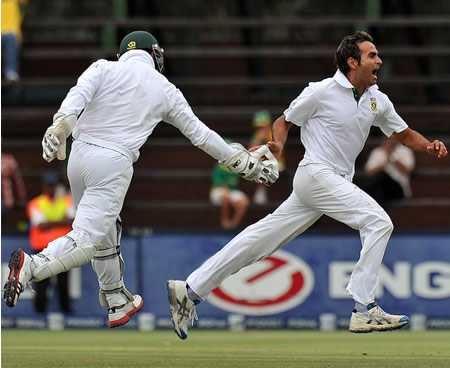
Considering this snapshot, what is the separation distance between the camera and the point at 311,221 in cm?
913

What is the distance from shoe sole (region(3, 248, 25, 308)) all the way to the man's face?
2.89 metres

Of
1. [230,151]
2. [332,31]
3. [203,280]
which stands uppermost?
[332,31]

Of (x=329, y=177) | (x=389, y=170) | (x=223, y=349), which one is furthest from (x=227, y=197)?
(x=329, y=177)

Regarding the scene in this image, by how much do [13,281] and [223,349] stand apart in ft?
8.78

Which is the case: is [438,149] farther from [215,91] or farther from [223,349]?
[215,91]

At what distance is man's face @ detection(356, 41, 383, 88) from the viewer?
29.3ft

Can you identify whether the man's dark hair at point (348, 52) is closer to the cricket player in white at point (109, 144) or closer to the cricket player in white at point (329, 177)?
the cricket player in white at point (329, 177)

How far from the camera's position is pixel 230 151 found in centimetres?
873

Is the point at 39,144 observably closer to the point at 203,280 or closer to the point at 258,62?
the point at 258,62

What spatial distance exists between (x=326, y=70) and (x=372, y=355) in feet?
27.4

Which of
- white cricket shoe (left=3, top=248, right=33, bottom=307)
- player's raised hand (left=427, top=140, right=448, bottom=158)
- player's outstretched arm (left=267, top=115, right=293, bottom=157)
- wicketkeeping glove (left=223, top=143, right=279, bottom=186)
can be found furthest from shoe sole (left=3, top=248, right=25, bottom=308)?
player's raised hand (left=427, top=140, right=448, bottom=158)

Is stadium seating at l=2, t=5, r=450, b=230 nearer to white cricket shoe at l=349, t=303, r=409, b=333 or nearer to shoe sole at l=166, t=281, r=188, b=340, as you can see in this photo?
shoe sole at l=166, t=281, r=188, b=340

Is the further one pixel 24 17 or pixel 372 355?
pixel 24 17

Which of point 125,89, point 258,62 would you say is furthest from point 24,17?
point 125,89
